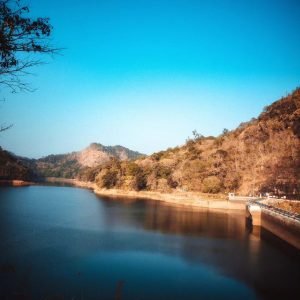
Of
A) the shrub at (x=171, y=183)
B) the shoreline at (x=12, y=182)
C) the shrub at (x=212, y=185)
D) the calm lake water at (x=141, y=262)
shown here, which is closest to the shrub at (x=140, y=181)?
the shrub at (x=171, y=183)

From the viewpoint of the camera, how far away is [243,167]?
237 ft

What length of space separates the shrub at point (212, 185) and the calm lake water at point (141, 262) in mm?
28101

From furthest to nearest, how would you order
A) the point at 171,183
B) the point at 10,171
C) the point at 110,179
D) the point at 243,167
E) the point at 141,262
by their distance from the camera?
the point at 10,171 < the point at 110,179 < the point at 171,183 < the point at 243,167 < the point at 141,262

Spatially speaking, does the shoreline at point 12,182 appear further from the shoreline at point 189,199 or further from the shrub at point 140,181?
the shrub at point 140,181

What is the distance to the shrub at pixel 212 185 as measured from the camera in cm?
6894

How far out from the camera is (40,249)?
26156mm

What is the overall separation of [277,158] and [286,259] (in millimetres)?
39016

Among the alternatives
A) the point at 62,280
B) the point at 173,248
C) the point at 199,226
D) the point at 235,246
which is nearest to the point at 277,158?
the point at 199,226

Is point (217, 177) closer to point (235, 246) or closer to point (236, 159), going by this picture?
point (236, 159)

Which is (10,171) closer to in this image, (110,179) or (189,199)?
(110,179)

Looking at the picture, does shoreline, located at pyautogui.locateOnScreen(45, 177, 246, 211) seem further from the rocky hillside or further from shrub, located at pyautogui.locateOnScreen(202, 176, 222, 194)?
the rocky hillside

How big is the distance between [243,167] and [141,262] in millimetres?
53322

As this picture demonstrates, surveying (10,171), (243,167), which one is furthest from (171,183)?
(10,171)

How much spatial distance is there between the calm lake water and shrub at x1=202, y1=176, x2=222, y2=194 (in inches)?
1106
